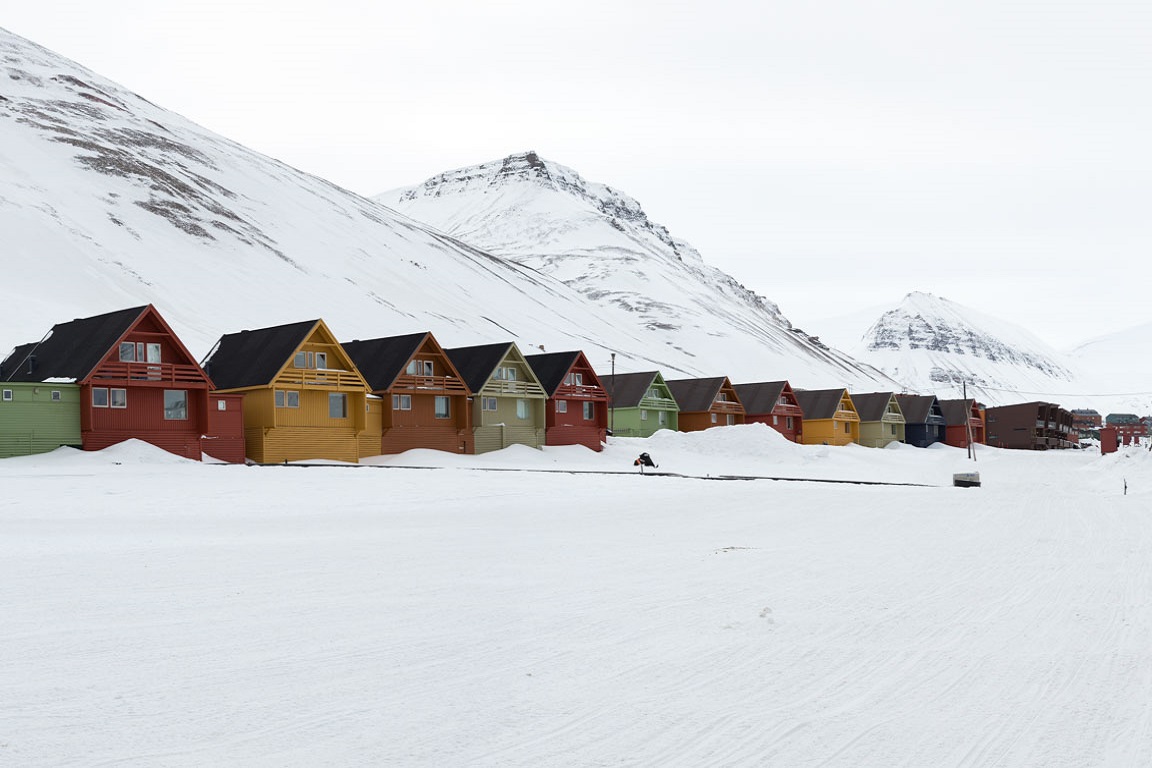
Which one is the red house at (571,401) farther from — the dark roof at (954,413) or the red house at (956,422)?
the dark roof at (954,413)

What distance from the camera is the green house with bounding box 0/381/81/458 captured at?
42.8 m

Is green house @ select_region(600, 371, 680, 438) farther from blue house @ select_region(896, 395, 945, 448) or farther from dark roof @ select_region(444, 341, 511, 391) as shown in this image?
blue house @ select_region(896, 395, 945, 448)

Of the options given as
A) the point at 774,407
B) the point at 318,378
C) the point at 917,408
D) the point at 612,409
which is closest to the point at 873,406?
the point at 917,408

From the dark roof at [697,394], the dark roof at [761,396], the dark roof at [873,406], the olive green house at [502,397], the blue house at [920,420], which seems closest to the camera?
the olive green house at [502,397]

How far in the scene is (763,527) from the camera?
82.3ft

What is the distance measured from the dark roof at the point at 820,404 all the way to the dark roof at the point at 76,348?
222 ft

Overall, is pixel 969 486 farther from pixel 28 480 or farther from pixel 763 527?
pixel 28 480

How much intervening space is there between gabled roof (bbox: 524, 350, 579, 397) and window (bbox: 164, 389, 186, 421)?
2442 centimetres

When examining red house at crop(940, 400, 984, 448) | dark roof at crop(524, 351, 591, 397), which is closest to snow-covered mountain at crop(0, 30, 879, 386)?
dark roof at crop(524, 351, 591, 397)

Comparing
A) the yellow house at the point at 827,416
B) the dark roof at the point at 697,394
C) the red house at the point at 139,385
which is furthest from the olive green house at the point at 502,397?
the yellow house at the point at 827,416

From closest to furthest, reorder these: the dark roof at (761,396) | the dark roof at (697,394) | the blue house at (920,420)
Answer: the dark roof at (697,394) → the dark roof at (761,396) → the blue house at (920,420)

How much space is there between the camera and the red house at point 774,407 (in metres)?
95.2

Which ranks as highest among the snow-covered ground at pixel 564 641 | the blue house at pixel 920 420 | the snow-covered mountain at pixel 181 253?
the snow-covered mountain at pixel 181 253

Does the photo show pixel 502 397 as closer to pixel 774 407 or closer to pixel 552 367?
pixel 552 367
